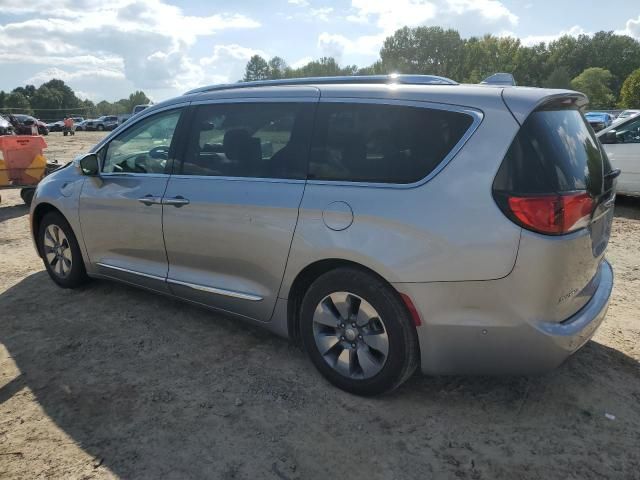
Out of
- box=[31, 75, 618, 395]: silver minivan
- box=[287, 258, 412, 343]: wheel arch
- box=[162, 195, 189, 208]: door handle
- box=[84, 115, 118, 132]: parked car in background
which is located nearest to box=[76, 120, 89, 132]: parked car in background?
box=[84, 115, 118, 132]: parked car in background

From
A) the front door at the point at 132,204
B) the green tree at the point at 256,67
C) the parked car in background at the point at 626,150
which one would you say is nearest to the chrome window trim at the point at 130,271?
the front door at the point at 132,204

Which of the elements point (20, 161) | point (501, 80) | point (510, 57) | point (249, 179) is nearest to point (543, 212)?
point (501, 80)

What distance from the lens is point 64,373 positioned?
3.41 meters

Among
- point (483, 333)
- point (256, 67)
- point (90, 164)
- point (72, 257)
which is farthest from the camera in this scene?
point (256, 67)

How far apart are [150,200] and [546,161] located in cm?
278

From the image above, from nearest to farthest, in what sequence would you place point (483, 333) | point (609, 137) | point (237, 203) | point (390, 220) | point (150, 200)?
point (483, 333) < point (390, 220) < point (237, 203) < point (150, 200) < point (609, 137)

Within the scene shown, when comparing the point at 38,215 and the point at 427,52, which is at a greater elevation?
the point at 427,52

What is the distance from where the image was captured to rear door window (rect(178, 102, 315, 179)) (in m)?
3.26

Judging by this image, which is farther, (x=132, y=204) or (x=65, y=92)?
(x=65, y=92)

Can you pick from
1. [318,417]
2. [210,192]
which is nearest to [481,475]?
[318,417]

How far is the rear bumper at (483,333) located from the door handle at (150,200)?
2.06 meters

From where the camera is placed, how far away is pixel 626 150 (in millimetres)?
8258

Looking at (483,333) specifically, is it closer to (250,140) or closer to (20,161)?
(250,140)

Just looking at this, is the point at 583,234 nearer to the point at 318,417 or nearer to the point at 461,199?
the point at 461,199
